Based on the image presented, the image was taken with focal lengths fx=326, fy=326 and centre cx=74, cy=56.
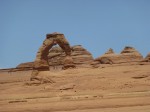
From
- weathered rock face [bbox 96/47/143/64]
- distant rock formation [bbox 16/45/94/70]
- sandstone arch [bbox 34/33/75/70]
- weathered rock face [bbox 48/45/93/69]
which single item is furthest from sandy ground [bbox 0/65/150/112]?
weathered rock face [bbox 48/45/93/69]

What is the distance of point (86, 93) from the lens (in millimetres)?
17734

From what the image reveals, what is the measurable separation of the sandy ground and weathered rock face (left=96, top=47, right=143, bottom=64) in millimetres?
25487

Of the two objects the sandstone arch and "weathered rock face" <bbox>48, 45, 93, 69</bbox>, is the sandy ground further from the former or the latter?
"weathered rock face" <bbox>48, 45, 93, 69</bbox>

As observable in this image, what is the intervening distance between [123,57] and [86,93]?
3536 centimetres

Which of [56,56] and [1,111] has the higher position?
[56,56]

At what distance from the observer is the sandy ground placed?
14477 mm

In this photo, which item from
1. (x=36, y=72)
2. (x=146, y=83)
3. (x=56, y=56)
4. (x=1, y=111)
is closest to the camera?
(x=1, y=111)

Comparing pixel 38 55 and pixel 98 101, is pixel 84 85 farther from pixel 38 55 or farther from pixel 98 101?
pixel 38 55

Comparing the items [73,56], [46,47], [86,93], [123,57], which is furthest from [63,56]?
[86,93]

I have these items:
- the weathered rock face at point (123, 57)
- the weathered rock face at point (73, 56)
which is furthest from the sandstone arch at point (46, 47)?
the weathered rock face at point (73, 56)

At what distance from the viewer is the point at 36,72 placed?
25.7 m

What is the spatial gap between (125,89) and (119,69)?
16.4ft

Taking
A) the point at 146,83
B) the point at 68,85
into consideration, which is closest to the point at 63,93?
the point at 68,85

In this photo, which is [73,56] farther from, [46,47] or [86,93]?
[86,93]
